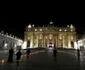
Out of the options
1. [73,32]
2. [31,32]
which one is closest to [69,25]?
[73,32]

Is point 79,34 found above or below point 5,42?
above

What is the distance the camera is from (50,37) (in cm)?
9644

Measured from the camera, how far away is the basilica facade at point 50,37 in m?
96.2

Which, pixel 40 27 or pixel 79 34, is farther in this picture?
pixel 79 34

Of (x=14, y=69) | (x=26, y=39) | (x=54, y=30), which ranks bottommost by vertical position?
(x=14, y=69)

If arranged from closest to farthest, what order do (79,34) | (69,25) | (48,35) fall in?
(48,35)
(69,25)
(79,34)

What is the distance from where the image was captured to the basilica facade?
316ft

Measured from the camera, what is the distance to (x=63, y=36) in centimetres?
9981

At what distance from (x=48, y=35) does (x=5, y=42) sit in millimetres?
34852

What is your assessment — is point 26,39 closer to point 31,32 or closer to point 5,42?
point 31,32

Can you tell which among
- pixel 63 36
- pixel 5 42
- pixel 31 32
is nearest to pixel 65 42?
pixel 63 36

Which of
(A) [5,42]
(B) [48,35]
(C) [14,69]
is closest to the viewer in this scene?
(C) [14,69]

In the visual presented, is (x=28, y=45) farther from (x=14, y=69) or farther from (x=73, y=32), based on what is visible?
(x=14, y=69)

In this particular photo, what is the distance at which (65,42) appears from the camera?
9925cm
